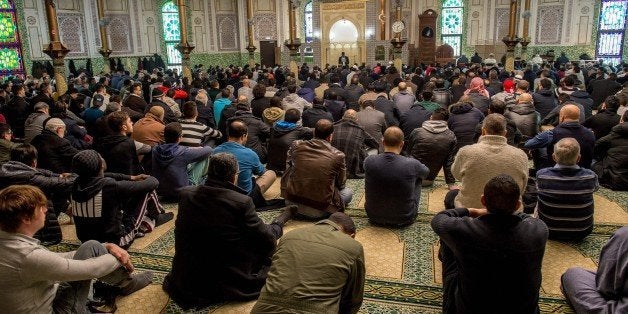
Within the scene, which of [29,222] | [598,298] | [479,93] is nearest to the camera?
[29,222]

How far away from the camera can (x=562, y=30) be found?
17359mm

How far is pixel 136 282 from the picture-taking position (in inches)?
123

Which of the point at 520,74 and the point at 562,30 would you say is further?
the point at 562,30

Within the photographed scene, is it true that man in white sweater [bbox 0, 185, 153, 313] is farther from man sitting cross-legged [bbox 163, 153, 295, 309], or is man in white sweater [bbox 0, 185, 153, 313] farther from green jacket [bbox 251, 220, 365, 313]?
green jacket [bbox 251, 220, 365, 313]

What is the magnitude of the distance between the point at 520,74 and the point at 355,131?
6.12 meters

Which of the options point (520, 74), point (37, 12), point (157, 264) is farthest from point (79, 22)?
point (157, 264)

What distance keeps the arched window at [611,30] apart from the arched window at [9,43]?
19.8 m

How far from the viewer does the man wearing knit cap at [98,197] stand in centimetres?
316

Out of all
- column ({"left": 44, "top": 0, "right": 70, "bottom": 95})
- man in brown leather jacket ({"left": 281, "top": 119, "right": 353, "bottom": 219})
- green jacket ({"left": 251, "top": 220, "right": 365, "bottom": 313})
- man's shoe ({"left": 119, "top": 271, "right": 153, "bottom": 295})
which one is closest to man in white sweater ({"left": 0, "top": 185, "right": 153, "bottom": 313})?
man's shoe ({"left": 119, "top": 271, "right": 153, "bottom": 295})

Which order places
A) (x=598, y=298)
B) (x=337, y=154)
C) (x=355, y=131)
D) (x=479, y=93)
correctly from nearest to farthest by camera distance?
(x=598, y=298)
(x=337, y=154)
(x=355, y=131)
(x=479, y=93)

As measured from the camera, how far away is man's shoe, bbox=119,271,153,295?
3.04 m

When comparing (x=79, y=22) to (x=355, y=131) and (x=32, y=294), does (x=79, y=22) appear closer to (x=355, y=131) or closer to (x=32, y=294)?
(x=355, y=131)

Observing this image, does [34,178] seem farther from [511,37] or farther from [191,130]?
[511,37]

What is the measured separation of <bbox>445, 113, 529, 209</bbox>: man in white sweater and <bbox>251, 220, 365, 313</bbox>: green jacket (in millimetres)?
1605
